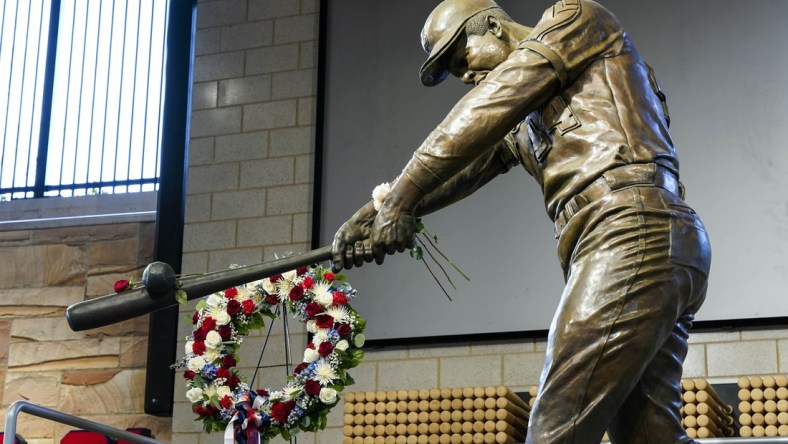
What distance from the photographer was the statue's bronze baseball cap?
3336 millimetres

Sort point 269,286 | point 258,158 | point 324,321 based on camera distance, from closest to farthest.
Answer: point 324,321 < point 269,286 < point 258,158

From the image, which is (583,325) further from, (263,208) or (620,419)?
(263,208)

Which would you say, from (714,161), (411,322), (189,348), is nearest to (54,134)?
(411,322)

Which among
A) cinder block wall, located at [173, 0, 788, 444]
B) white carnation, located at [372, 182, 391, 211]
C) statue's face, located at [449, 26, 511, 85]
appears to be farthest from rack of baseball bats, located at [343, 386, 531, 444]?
statue's face, located at [449, 26, 511, 85]

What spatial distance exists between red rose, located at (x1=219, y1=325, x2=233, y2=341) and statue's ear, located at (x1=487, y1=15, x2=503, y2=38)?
8.15 feet

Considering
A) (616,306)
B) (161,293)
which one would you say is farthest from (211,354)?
(616,306)

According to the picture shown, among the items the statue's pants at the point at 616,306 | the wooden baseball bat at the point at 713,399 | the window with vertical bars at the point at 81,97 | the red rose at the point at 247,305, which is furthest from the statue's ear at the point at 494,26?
the window with vertical bars at the point at 81,97

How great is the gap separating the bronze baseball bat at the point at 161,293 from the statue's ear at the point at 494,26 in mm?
775

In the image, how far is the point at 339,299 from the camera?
17.1 feet

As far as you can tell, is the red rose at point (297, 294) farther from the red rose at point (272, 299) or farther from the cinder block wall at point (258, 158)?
the cinder block wall at point (258, 158)

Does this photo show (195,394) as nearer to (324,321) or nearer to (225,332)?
(225,332)

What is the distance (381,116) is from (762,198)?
244 centimetres

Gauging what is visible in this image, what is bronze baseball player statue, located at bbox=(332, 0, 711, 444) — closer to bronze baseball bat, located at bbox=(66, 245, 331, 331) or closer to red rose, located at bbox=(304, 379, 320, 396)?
bronze baseball bat, located at bbox=(66, 245, 331, 331)

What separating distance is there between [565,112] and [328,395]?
96.0 inches
